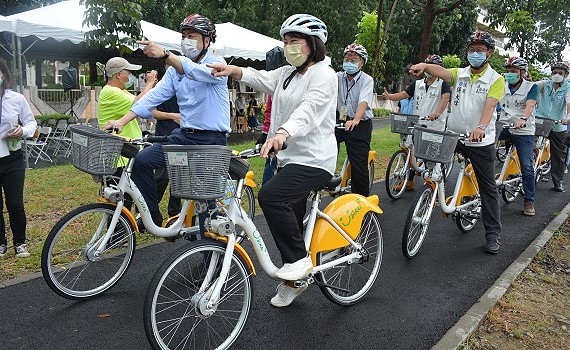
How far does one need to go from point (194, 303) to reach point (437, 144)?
310 centimetres

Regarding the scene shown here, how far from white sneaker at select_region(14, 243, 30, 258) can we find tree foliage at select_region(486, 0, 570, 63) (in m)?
11.4

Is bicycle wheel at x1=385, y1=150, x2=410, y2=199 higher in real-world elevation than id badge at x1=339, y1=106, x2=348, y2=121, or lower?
lower

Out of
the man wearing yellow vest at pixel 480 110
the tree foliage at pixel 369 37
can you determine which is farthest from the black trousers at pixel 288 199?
the tree foliage at pixel 369 37

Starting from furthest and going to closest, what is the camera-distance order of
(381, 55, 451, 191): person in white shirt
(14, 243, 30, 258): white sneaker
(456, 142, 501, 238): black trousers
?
1. (381, 55, 451, 191): person in white shirt
2. (456, 142, 501, 238): black trousers
3. (14, 243, 30, 258): white sneaker

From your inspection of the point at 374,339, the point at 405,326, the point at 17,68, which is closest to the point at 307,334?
the point at 374,339

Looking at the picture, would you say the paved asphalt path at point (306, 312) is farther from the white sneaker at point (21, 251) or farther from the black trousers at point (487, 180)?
the white sneaker at point (21, 251)

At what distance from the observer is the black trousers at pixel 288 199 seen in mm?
3309

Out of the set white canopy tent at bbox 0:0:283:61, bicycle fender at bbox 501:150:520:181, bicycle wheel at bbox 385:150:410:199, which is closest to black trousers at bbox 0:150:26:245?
white canopy tent at bbox 0:0:283:61

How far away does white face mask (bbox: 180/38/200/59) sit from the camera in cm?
402

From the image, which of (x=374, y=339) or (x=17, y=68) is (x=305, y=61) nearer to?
(x=374, y=339)

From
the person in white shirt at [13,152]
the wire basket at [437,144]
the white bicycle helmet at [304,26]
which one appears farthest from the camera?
the wire basket at [437,144]

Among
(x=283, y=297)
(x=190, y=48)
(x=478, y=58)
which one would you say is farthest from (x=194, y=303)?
(x=478, y=58)

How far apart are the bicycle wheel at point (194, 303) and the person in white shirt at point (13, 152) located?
2.41 meters

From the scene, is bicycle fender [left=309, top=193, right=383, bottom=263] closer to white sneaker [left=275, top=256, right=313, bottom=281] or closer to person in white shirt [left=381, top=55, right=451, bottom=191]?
white sneaker [left=275, top=256, right=313, bottom=281]
